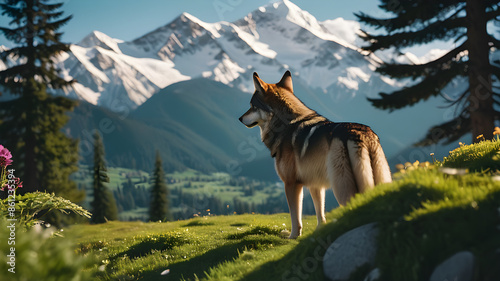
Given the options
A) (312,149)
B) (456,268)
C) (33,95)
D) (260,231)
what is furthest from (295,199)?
(33,95)

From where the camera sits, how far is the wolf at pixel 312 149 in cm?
645

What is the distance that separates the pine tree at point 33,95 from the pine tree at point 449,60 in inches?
1070

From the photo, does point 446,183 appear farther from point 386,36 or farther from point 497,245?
point 386,36

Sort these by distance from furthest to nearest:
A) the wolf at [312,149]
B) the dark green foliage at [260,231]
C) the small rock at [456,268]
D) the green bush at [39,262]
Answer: the dark green foliage at [260,231] → the wolf at [312,149] → the small rock at [456,268] → the green bush at [39,262]

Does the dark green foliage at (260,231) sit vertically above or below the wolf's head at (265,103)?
below

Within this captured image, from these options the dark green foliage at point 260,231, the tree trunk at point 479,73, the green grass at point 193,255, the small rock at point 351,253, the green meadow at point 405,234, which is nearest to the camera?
the green meadow at point 405,234

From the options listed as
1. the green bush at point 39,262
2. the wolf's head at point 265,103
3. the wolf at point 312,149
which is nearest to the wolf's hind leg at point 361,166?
the wolf at point 312,149

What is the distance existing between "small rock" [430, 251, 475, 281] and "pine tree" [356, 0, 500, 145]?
57.9 feet

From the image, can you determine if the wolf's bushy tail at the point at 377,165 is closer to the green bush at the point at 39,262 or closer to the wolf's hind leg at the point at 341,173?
the wolf's hind leg at the point at 341,173

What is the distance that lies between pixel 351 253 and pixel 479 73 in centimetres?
1934

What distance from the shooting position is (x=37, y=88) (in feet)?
109

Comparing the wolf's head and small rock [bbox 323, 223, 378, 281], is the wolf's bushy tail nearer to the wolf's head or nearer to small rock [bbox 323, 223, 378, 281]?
small rock [bbox 323, 223, 378, 281]

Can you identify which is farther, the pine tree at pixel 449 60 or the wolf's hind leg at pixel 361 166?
the pine tree at pixel 449 60

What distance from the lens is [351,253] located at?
4.64 metres
